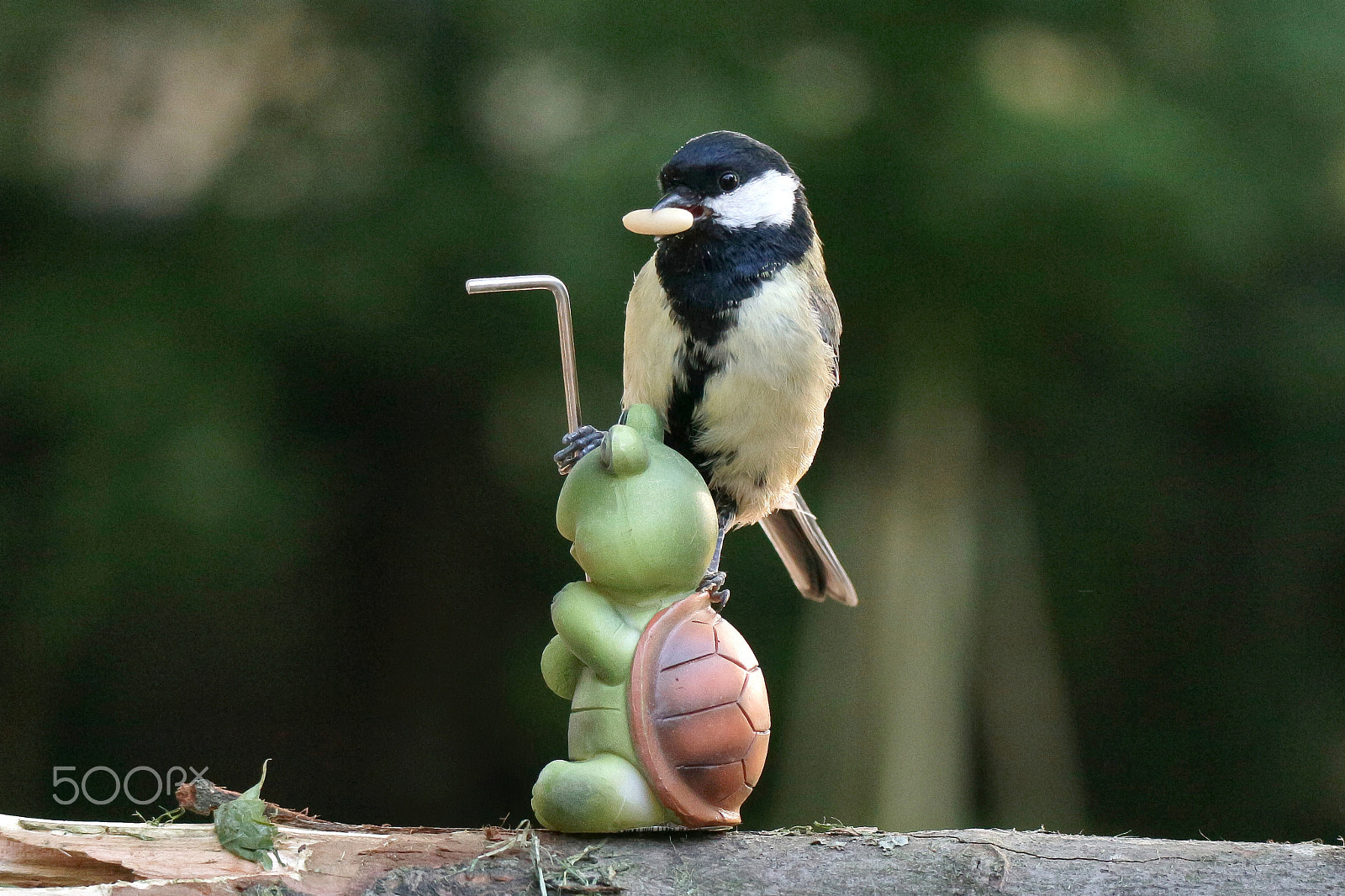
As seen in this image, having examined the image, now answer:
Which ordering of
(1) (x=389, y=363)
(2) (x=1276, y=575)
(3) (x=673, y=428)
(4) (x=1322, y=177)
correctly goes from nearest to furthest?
(3) (x=673, y=428), (4) (x=1322, y=177), (1) (x=389, y=363), (2) (x=1276, y=575)

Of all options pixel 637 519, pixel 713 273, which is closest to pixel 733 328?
pixel 713 273

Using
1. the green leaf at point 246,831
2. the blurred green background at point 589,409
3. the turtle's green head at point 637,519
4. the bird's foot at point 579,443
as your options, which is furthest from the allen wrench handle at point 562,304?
the blurred green background at point 589,409

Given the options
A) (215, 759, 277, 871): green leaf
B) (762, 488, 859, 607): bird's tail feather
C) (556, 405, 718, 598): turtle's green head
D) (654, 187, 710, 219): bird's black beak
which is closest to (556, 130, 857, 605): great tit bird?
(654, 187, 710, 219): bird's black beak

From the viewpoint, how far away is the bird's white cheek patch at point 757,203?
126cm

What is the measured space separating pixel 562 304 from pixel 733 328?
0.19 meters

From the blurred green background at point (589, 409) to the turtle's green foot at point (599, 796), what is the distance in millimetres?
1148

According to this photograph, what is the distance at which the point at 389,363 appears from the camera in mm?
2262

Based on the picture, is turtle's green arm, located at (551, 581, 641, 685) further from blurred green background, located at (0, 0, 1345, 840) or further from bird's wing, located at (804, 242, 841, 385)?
blurred green background, located at (0, 0, 1345, 840)

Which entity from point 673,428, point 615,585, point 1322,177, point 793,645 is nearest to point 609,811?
point 615,585

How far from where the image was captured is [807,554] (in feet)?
5.26

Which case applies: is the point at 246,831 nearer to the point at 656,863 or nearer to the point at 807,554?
the point at 656,863

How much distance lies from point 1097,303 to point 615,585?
1371 mm

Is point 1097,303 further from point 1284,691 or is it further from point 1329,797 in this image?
point 1329,797

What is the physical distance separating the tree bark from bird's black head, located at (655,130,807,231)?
64 cm
